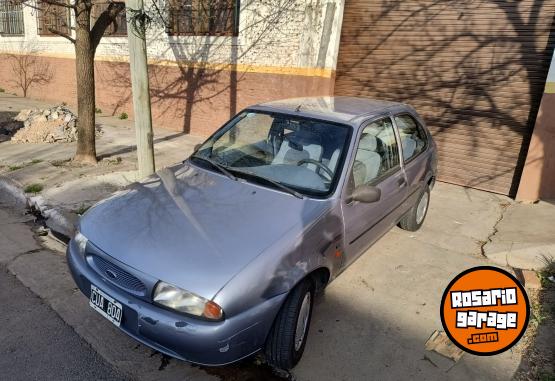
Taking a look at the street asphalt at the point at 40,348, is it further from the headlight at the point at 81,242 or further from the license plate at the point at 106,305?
the headlight at the point at 81,242

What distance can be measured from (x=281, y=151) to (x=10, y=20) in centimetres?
1569

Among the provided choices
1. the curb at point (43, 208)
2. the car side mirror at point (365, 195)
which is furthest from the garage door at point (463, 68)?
the curb at point (43, 208)

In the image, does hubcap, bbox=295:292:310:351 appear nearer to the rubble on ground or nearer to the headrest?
the headrest

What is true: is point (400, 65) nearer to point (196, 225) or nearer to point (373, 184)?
point (373, 184)

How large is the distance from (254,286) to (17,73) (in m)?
15.9

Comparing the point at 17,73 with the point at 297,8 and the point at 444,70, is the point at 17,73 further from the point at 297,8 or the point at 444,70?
the point at 444,70

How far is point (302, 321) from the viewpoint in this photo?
106 inches

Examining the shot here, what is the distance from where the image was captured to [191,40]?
29.7ft

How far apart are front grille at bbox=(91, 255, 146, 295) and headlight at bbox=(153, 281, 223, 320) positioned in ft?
0.43

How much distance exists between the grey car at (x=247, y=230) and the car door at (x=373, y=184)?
2 centimetres

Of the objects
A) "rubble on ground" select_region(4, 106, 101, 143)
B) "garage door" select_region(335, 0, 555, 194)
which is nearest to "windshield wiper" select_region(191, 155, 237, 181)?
"garage door" select_region(335, 0, 555, 194)

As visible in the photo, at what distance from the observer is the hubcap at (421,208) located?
4720mm

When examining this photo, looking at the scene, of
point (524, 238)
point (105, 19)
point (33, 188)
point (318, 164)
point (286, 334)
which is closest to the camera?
point (286, 334)
